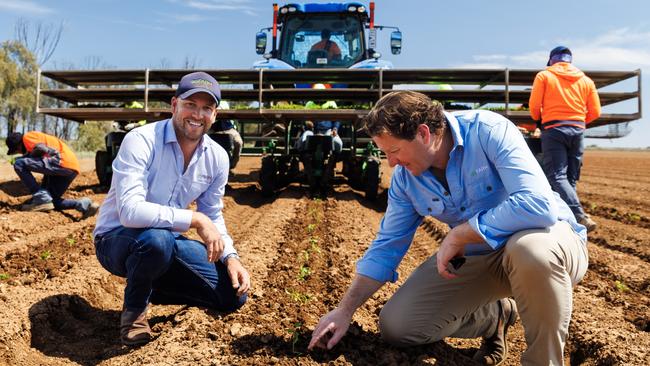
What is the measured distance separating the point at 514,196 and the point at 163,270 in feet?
6.19

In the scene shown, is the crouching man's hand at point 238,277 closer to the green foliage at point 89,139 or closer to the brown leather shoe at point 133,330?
the brown leather shoe at point 133,330

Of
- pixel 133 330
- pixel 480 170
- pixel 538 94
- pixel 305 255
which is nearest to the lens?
pixel 480 170

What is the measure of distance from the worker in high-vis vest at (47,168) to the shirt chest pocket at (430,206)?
5717 millimetres

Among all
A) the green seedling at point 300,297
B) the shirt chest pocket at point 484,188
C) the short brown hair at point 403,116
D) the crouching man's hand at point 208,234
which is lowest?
the green seedling at point 300,297

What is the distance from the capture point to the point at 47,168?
287 inches

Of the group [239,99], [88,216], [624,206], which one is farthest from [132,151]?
[624,206]

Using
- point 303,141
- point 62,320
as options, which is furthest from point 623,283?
point 303,141

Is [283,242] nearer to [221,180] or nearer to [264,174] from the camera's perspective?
[221,180]

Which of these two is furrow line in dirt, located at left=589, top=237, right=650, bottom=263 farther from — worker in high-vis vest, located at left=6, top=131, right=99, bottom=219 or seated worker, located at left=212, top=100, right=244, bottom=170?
worker in high-vis vest, located at left=6, top=131, right=99, bottom=219

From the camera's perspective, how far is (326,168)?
895 centimetres

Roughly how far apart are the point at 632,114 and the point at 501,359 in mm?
6280

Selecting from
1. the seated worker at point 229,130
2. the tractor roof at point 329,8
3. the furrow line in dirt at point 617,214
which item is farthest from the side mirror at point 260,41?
the furrow line in dirt at point 617,214

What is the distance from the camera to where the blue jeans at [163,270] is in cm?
293

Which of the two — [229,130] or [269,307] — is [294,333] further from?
[229,130]
